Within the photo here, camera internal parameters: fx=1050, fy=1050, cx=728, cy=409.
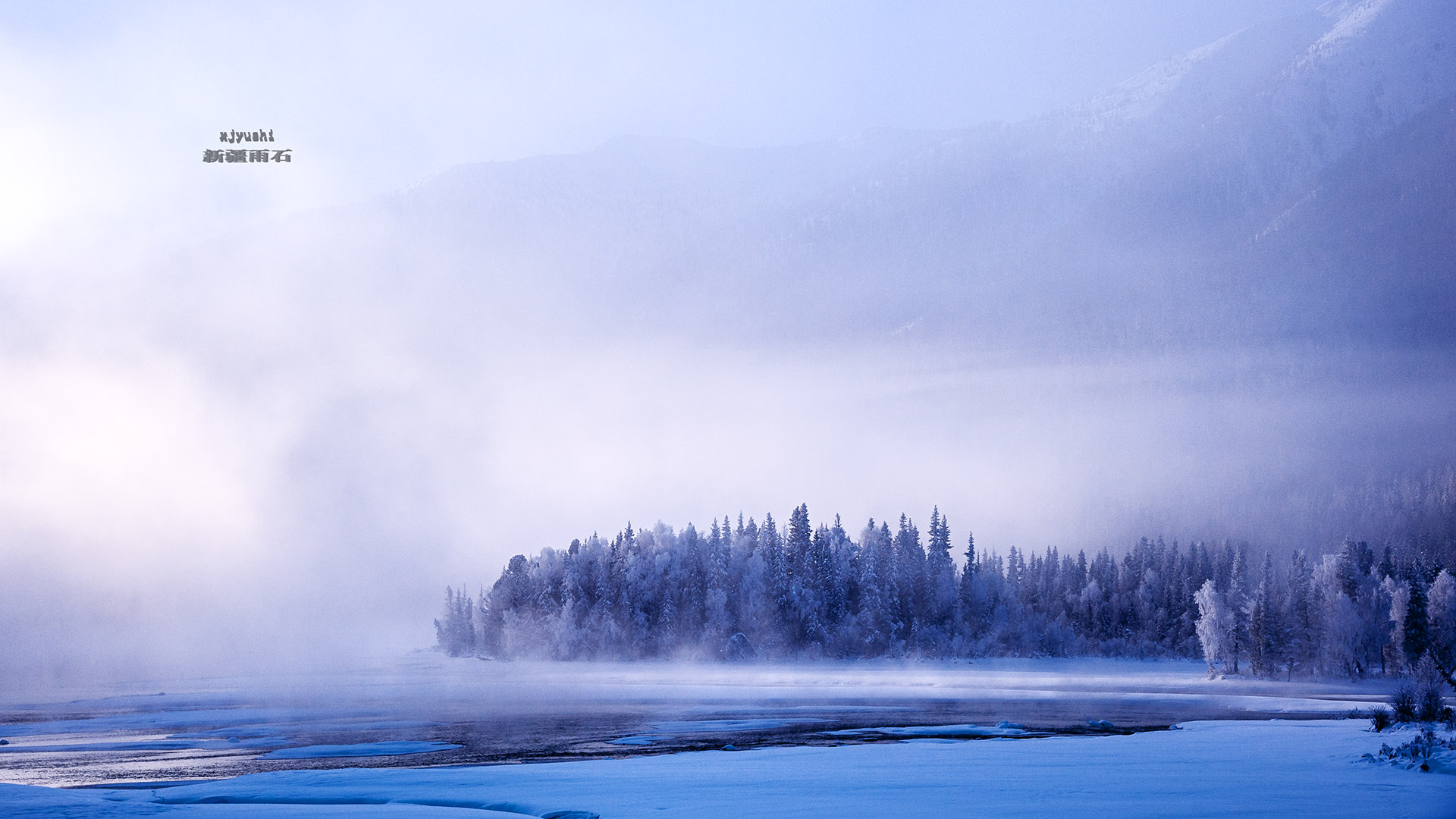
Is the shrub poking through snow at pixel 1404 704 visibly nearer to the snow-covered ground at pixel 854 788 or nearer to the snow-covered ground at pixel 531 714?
the snow-covered ground at pixel 854 788

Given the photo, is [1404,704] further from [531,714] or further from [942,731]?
[531,714]

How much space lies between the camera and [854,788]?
3269 centimetres

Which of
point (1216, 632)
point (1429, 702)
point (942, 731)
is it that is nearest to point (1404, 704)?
point (1429, 702)

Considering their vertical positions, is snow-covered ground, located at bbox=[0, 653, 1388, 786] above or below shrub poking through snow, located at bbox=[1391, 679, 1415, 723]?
below

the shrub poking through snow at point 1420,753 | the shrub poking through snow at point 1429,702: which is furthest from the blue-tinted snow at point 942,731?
the shrub poking through snow at point 1420,753

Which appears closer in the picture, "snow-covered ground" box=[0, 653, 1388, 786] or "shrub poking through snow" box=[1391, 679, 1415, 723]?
"shrub poking through snow" box=[1391, 679, 1415, 723]

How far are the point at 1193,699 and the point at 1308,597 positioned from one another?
47.3 meters

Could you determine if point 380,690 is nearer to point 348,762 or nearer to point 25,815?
point 348,762

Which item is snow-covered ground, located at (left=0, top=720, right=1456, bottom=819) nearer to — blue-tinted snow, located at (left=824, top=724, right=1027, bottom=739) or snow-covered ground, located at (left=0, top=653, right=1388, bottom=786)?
snow-covered ground, located at (left=0, top=653, right=1388, bottom=786)

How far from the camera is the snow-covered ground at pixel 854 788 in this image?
28391 mm

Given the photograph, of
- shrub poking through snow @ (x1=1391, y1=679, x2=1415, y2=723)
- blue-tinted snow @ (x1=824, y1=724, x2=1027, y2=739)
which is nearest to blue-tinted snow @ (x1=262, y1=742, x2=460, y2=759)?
blue-tinted snow @ (x1=824, y1=724, x2=1027, y2=739)

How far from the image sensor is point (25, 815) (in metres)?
27.5

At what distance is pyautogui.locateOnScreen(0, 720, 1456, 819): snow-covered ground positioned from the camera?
2839cm

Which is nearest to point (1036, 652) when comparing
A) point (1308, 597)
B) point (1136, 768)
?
point (1308, 597)
